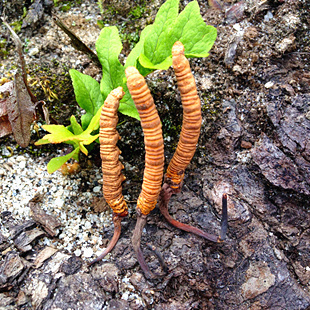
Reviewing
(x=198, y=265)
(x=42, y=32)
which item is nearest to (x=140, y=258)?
(x=198, y=265)

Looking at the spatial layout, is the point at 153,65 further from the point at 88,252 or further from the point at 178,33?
the point at 88,252

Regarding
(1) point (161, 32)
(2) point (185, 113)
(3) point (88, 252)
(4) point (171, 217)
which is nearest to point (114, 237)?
(3) point (88, 252)

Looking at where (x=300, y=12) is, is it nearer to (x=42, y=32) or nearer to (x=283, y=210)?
(x=283, y=210)

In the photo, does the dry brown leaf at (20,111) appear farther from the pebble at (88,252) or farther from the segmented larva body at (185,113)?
the segmented larva body at (185,113)

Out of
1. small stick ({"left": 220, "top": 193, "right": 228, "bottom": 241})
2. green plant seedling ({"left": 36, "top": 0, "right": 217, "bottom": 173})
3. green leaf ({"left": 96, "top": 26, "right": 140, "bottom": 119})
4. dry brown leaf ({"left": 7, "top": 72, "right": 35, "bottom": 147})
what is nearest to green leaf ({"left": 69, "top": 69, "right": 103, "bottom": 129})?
green plant seedling ({"left": 36, "top": 0, "right": 217, "bottom": 173})

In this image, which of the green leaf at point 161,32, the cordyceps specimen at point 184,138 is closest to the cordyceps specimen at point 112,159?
the cordyceps specimen at point 184,138

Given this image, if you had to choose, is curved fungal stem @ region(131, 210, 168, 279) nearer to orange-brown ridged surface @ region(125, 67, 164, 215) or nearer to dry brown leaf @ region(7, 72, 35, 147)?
orange-brown ridged surface @ region(125, 67, 164, 215)
